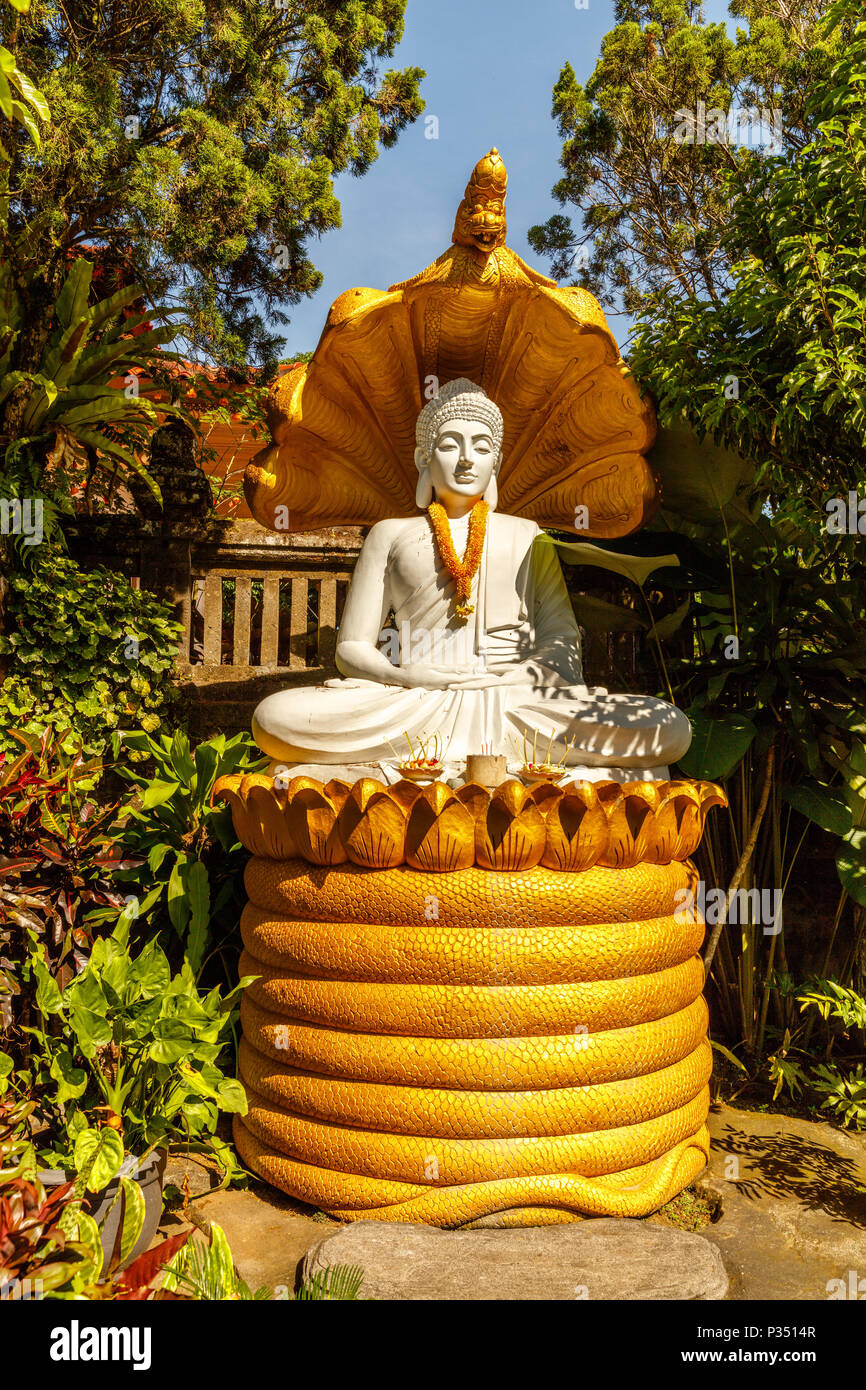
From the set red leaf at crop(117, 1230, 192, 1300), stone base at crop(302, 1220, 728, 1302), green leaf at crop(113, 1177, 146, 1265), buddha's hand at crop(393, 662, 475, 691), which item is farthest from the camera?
buddha's hand at crop(393, 662, 475, 691)

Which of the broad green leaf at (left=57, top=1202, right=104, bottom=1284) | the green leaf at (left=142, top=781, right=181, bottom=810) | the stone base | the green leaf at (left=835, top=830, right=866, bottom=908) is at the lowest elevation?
the stone base

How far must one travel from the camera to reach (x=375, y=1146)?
3119mm

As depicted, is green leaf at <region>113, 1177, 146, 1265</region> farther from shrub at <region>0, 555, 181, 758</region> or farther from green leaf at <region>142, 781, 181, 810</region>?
shrub at <region>0, 555, 181, 758</region>

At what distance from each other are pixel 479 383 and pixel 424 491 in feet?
2.57

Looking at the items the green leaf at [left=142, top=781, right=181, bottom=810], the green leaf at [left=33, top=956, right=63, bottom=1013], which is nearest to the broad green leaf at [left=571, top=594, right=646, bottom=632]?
the green leaf at [left=142, top=781, right=181, bottom=810]

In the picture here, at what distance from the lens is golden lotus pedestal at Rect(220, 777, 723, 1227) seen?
10.1ft

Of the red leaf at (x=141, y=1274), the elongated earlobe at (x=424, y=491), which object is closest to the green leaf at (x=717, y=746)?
the elongated earlobe at (x=424, y=491)

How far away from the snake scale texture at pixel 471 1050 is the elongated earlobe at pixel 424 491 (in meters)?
2.12

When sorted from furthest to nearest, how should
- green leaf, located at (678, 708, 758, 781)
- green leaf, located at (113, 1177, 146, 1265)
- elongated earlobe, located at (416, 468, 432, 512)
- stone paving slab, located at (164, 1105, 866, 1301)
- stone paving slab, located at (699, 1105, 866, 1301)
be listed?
elongated earlobe, located at (416, 468, 432, 512), green leaf, located at (678, 708, 758, 781), stone paving slab, located at (699, 1105, 866, 1301), stone paving slab, located at (164, 1105, 866, 1301), green leaf, located at (113, 1177, 146, 1265)

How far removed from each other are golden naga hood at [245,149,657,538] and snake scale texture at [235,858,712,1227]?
2.30m

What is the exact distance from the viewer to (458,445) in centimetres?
471

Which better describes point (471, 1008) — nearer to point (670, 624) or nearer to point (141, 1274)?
point (141, 1274)

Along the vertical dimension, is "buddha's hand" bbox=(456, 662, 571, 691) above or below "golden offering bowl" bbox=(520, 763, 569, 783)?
above

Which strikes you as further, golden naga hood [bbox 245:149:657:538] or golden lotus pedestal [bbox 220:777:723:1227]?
golden naga hood [bbox 245:149:657:538]
